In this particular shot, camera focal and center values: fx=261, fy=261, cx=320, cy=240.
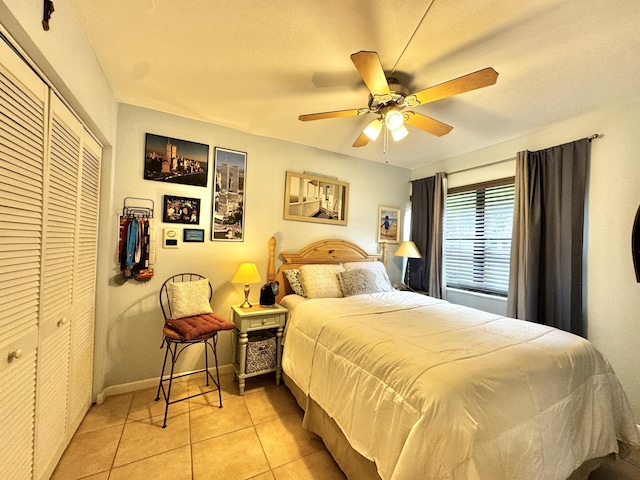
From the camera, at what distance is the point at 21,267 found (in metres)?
1.13

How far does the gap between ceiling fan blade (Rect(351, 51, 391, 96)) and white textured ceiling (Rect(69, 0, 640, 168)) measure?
230mm

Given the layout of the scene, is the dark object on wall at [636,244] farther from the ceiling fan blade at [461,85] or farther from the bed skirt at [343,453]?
the ceiling fan blade at [461,85]

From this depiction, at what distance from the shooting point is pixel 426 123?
1.99m

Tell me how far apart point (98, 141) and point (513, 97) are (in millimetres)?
3295

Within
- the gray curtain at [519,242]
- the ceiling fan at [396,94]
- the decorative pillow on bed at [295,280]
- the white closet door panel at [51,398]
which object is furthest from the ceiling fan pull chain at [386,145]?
the white closet door panel at [51,398]

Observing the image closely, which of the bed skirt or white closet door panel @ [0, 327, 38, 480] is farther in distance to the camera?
the bed skirt

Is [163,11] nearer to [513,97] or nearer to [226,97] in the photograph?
[226,97]

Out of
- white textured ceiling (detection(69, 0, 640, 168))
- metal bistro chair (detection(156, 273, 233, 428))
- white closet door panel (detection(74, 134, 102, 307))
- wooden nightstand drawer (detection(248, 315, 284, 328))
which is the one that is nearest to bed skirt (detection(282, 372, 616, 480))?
wooden nightstand drawer (detection(248, 315, 284, 328))

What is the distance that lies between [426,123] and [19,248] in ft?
8.06

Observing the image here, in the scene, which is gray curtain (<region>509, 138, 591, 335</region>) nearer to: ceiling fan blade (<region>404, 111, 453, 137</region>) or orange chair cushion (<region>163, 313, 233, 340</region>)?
ceiling fan blade (<region>404, 111, 453, 137</region>)

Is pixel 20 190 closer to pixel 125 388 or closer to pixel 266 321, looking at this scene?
pixel 266 321

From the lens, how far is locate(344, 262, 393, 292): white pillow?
300 centimetres

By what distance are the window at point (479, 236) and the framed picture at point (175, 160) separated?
3.06m

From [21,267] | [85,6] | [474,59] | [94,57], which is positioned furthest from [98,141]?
[474,59]
